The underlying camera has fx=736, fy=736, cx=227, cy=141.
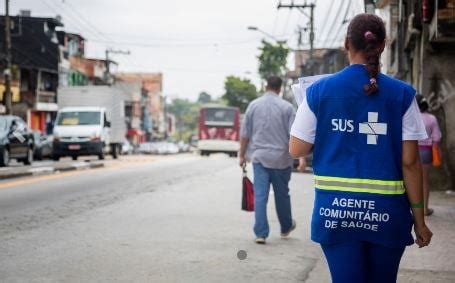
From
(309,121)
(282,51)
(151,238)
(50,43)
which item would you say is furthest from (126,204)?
(282,51)

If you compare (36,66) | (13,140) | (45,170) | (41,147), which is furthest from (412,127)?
(36,66)

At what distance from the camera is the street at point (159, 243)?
6.26 meters

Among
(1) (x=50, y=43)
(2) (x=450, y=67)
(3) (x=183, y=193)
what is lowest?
(3) (x=183, y=193)

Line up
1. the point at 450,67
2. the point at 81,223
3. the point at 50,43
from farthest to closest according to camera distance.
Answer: the point at 50,43, the point at 450,67, the point at 81,223

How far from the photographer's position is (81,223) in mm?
9508

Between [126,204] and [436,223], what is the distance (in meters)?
5.01

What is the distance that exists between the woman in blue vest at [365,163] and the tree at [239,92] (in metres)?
108

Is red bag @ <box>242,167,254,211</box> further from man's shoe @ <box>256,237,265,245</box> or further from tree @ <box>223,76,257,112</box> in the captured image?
tree @ <box>223,76,257,112</box>

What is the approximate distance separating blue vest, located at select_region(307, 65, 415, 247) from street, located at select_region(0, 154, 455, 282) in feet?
9.21

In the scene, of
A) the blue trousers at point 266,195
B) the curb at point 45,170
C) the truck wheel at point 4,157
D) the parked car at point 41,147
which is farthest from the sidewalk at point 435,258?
the parked car at point 41,147

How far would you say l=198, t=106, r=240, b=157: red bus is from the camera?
5000 centimetres

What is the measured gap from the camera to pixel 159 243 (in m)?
7.91

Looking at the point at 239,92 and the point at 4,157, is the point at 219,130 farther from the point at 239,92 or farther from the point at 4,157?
the point at 239,92

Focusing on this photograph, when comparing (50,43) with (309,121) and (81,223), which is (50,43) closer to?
(81,223)
